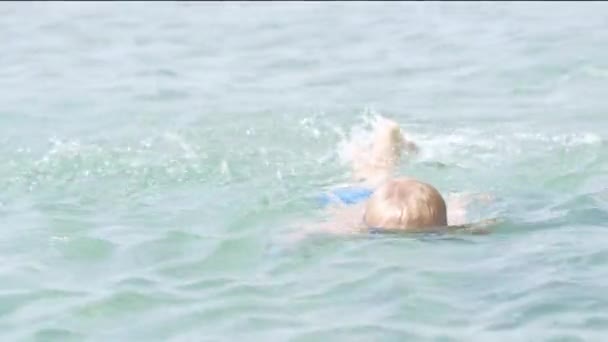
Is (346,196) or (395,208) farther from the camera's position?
(346,196)

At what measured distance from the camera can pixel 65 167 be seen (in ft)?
30.3

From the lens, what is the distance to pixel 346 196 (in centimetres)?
827

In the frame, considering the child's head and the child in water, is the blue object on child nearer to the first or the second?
the child in water

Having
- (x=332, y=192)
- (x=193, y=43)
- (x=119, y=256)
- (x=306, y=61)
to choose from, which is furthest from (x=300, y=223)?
(x=193, y=43)

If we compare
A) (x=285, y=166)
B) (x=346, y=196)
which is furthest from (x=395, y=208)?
(x=285, y=166)

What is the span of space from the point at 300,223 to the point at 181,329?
178 centimetres

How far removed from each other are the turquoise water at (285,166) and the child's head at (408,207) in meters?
0.12

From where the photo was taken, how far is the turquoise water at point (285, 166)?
21.4ft

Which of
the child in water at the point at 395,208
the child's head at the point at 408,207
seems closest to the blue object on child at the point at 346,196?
the child in water at the point at 395,208

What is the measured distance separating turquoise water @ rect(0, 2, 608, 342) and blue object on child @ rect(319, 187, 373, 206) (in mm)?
141

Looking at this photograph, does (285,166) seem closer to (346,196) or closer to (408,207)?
(346,196)

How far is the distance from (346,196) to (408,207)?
84 cm

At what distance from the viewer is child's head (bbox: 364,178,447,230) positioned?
748 cm

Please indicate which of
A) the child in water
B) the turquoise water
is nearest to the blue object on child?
the child in water
